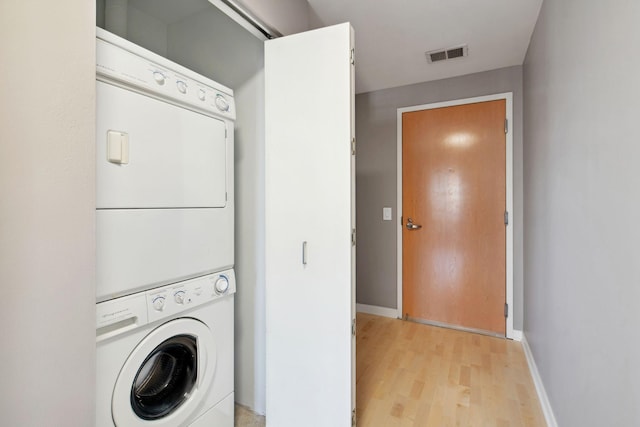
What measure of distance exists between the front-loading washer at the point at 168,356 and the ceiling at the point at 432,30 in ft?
5.99

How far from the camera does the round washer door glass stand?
3.77ft

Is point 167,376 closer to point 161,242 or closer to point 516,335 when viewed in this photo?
point 161,242

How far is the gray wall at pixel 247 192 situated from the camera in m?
1.69

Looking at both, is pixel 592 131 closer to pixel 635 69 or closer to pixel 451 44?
→ pixel 635 69

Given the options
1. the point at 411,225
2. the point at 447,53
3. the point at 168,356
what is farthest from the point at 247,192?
the point at 447,53

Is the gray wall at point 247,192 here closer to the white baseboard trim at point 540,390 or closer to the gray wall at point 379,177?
the white baseboard trim at point 540,390

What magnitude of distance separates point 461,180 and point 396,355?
5.56ft

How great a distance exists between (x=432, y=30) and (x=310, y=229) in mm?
1719

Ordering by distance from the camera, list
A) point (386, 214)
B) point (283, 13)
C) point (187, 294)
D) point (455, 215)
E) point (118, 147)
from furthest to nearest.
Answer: point (386, 214)
point (455, 215)
point (283, 13)
point (187, 294)
point (118, 147)

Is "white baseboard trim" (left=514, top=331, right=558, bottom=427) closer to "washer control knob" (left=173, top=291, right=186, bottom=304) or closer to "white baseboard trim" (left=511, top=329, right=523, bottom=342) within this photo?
"white baseboard trim" (left=511, top=329, right=523, bottom=342)

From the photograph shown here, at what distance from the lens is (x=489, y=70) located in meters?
2.61

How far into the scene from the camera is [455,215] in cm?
275

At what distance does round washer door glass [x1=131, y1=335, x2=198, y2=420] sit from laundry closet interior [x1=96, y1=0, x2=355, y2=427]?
0.08m

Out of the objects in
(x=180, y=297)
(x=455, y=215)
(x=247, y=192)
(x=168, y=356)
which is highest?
(x=247, y=192)
